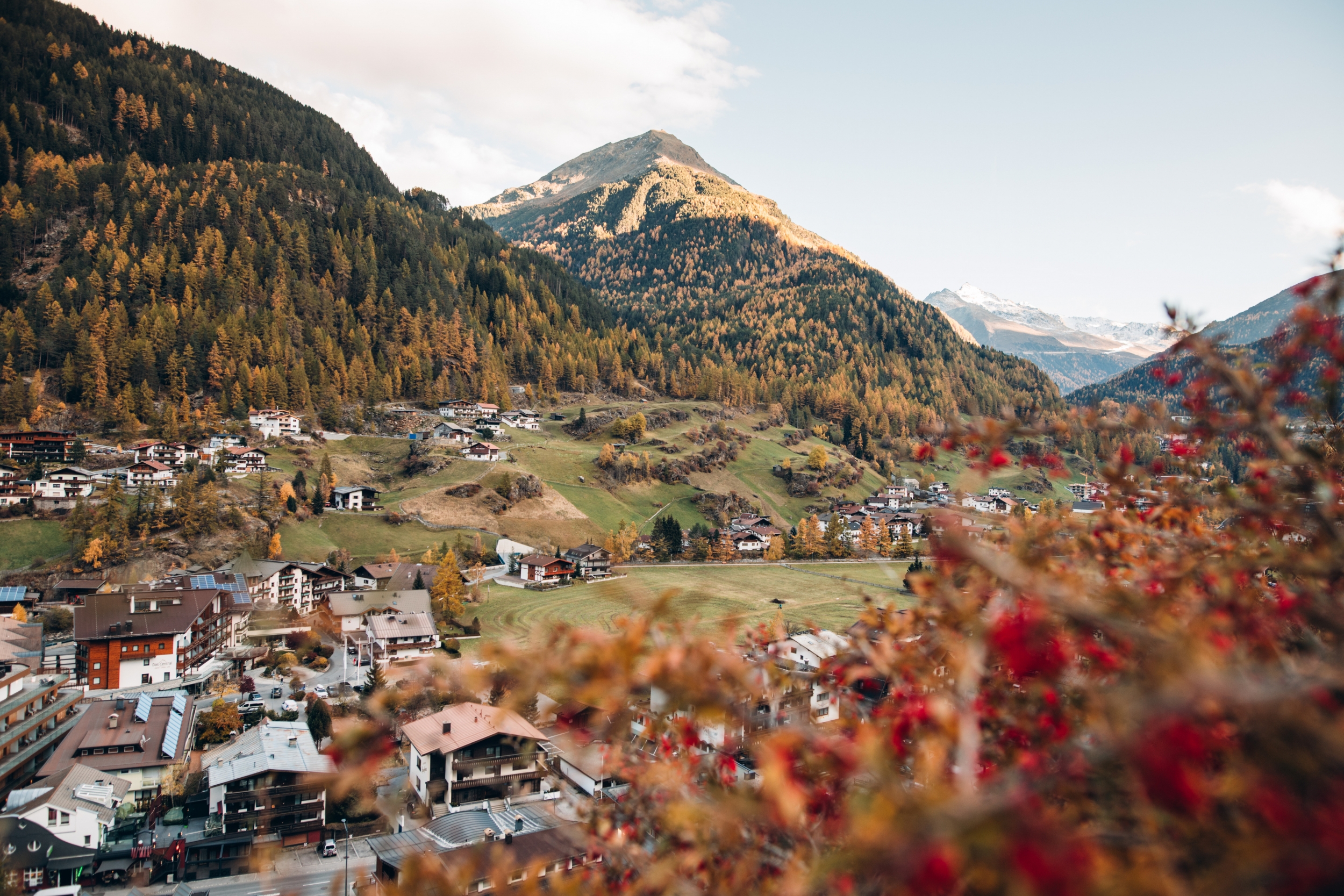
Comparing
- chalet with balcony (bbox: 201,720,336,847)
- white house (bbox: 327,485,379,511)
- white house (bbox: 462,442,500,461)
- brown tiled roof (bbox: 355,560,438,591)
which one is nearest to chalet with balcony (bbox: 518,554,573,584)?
brown tiled roof (bbox: 355,560,438,591)

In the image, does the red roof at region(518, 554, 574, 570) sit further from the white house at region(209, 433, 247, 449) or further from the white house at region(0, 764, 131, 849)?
the white house at region(209, 433, 247, 449)

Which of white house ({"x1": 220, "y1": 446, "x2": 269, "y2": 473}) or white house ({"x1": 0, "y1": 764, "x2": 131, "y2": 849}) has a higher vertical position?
white house ({"x1": 220, "y1": 446, "x2": 269, "y2": 473})

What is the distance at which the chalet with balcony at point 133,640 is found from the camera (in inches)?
1737

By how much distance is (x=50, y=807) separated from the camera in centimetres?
2733

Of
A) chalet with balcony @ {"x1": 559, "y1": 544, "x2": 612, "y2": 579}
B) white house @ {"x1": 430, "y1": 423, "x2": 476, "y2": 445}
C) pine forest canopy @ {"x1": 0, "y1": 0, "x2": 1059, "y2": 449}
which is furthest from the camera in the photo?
white house @ {"x1": 430, "y1": 423, "x2": 476, "y2": 445}

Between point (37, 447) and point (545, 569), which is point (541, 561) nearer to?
point (545, 569)

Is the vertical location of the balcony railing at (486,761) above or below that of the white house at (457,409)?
below


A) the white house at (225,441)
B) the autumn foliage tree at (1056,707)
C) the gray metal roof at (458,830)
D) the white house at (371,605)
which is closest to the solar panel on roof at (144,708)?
the white house at (371,605)

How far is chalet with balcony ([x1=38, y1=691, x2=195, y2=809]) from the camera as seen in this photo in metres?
31.9

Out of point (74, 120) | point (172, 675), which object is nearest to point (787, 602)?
point (172, 675)

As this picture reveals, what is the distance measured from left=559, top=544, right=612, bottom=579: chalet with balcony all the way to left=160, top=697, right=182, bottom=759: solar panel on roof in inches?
1518

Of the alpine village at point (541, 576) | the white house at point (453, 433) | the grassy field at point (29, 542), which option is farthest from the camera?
the white house at point (453, 433)

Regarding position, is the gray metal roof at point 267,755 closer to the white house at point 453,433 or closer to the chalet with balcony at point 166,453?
the chalet with balcony at point 166,453

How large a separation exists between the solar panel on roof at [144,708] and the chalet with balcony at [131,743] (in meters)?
0.03
